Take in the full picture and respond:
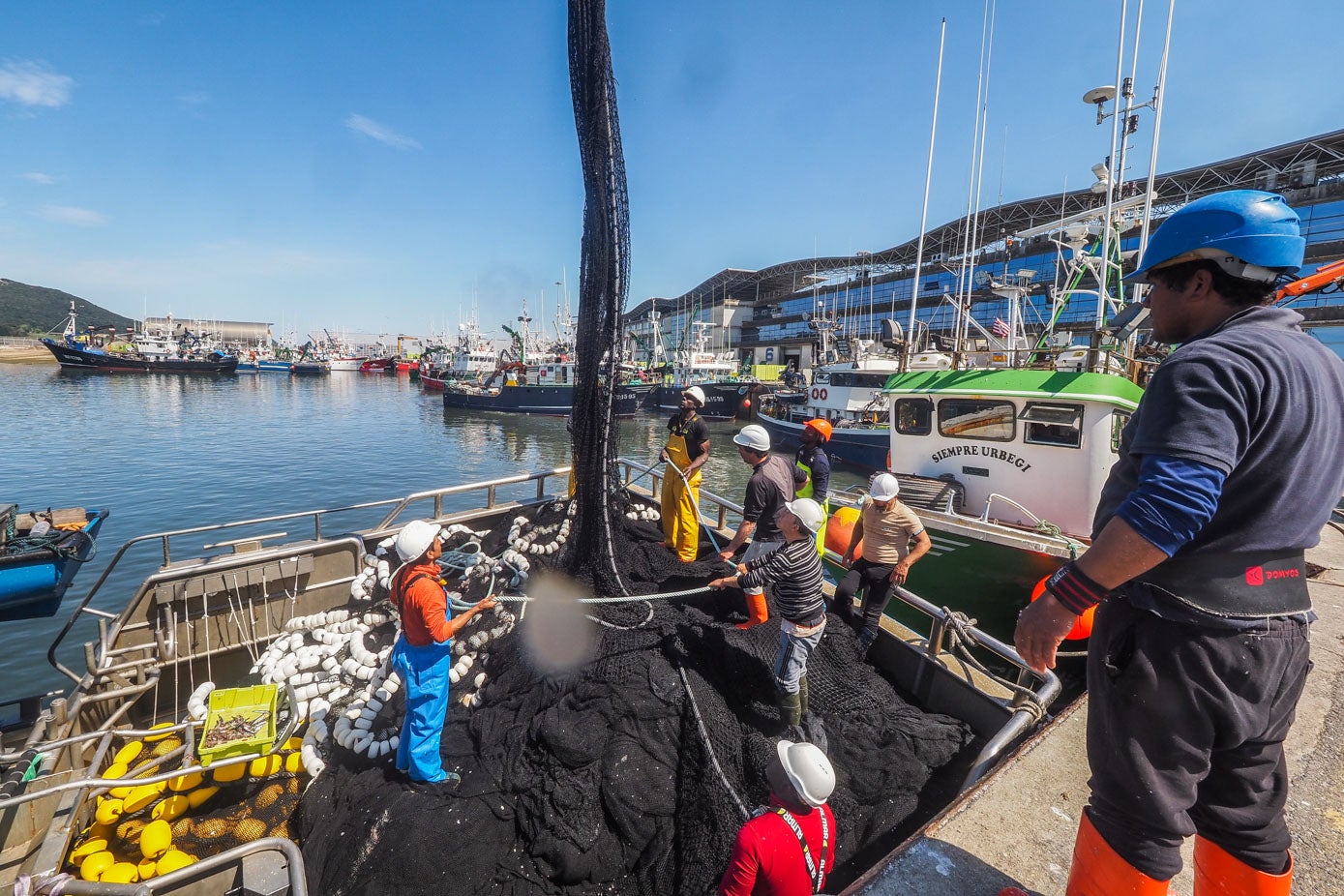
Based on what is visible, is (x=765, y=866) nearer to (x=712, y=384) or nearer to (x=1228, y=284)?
(x=1228, y=284)

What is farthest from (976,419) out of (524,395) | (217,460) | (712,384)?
(524,395)

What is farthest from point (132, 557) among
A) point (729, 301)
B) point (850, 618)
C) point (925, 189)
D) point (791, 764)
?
point (729, 301)

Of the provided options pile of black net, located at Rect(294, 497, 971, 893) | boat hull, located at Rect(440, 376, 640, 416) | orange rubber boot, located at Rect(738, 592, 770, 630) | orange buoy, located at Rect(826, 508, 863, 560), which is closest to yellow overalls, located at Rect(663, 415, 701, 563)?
orange rubber boot, located at Rect(738, 592, 770, 630)

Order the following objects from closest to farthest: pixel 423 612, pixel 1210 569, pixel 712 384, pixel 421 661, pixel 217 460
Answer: pixel 1210 569
pixel 423 612
pixel 421 661
pixel 217 460
pixel 712 384

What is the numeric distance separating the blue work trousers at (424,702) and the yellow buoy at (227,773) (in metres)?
1.62

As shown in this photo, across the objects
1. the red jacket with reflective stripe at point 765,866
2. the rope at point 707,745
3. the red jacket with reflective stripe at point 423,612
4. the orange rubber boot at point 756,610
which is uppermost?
the red jacket with reflective stripe at point 423,612

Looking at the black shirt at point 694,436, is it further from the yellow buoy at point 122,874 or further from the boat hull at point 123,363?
the boat hull at point 123,363

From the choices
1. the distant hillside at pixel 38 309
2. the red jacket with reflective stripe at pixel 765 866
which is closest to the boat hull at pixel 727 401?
the red jacket with reflective stripe at pixel 765 866

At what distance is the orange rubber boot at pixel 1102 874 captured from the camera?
1.56m

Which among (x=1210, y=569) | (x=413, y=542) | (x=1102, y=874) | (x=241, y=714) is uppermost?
(x=1210, y=569)

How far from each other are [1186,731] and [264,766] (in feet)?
18.1

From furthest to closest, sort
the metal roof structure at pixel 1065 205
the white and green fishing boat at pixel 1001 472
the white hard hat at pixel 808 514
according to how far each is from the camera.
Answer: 1. the metal roof structure at pixel 1065 205
2. the white and green fishing boat at pixel 1001 472
3. the white hard hat at pixel 808 514

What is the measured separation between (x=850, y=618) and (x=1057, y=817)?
108 inches

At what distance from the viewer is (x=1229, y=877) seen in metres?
1.65
